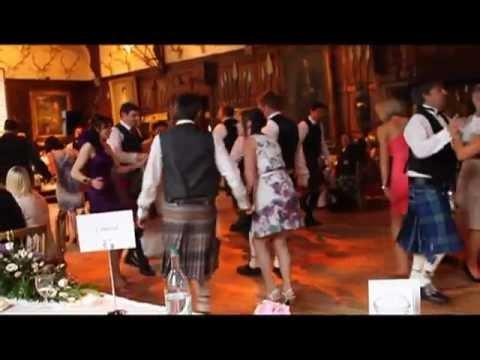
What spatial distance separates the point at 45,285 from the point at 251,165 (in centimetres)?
138

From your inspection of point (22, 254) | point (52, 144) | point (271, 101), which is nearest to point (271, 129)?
point (271, 101)

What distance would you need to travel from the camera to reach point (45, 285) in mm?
1881

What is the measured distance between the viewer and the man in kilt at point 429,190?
283 cm

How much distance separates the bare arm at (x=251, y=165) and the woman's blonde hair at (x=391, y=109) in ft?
3.43

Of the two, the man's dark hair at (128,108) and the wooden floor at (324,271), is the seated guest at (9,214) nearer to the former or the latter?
the wooden floor at (324,271)

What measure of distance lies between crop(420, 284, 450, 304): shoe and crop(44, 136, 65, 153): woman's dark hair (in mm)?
2190

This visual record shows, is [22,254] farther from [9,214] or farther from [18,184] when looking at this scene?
[18,184]

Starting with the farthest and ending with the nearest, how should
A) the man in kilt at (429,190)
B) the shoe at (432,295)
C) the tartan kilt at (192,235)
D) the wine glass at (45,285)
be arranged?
the shoe at (432,295), the man in kilt at (429,190), the tartan kilt at (192,235), the wine glass at (45,285)

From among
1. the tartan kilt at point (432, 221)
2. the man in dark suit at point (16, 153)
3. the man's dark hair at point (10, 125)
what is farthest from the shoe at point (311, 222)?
the man's dark hair at point (10, 125)

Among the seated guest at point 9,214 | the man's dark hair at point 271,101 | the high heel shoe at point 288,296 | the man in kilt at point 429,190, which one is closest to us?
the seated guest at point 9,214

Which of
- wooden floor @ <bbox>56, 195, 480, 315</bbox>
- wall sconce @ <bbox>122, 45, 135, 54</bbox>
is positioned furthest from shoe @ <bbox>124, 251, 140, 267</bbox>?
wall sconce @ <bbox>122, 45, 135, 54</bbox>

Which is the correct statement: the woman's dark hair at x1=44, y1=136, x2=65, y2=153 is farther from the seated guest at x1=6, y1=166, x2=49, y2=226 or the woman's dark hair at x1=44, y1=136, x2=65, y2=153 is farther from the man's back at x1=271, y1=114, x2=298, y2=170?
the man's back at x1=271, y1=114, x2=298, y2=170
